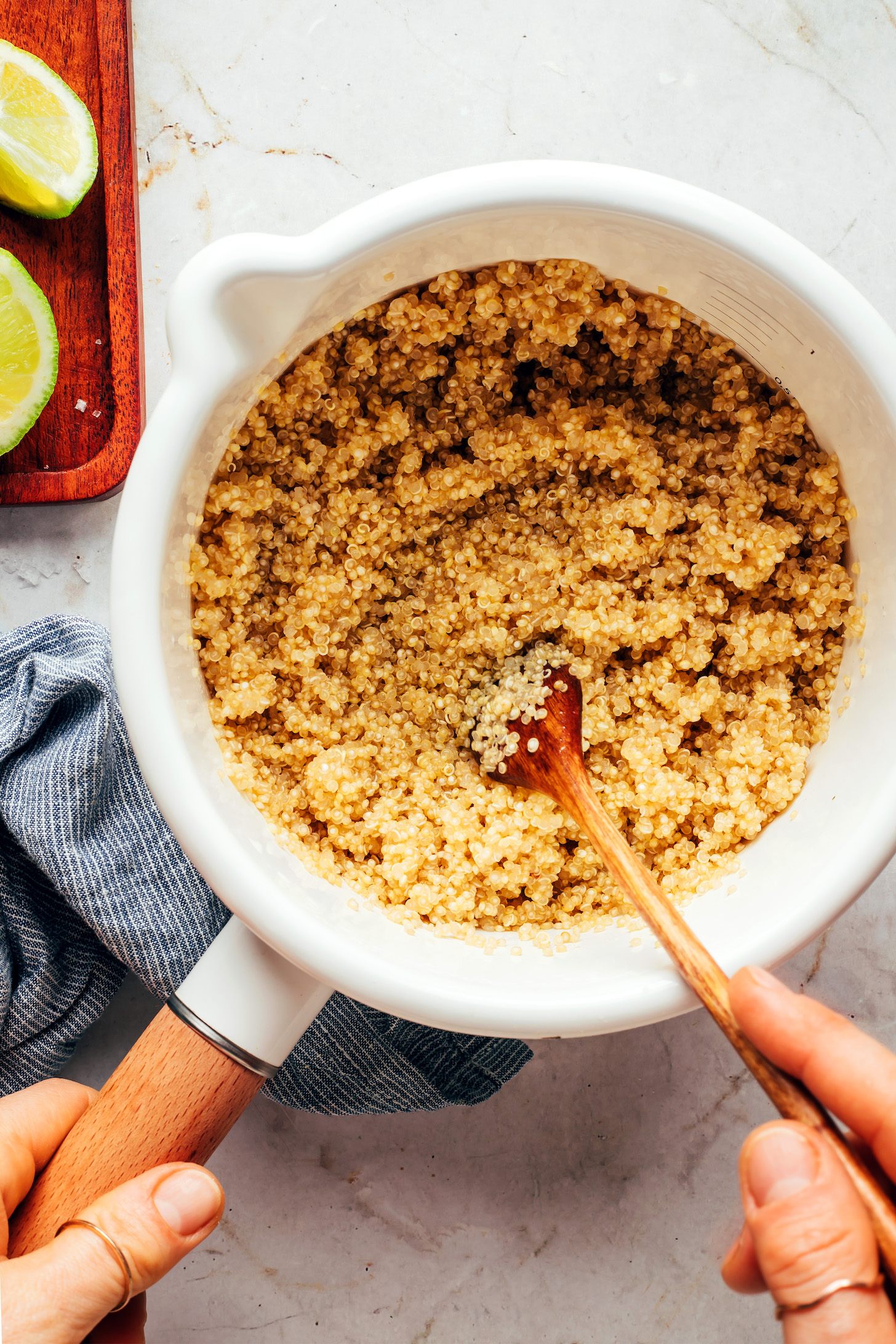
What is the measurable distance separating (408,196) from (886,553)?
1.44 feet

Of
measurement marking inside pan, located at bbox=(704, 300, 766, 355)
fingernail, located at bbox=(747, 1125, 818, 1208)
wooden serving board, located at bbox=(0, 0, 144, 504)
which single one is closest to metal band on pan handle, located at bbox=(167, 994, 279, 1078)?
fingernail, located at bbox=(747, 1125, 818, 1208)

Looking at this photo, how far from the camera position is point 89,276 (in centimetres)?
102

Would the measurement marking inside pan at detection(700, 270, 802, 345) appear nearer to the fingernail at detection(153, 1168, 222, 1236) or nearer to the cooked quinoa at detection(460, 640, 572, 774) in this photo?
the cooked quinoa at detection(460, 640, 572, 774)

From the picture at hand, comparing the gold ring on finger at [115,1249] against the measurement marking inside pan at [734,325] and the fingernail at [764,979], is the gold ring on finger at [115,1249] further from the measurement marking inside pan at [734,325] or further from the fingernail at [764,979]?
the measurement marking inside pan at [734,325]

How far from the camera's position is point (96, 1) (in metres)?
1.00

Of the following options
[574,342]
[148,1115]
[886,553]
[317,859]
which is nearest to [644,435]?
[574,342]

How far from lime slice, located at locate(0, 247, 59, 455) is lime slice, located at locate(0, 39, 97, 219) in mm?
70

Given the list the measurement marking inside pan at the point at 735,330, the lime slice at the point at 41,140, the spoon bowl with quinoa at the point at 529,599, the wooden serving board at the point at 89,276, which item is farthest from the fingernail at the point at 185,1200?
the lime slice at the point at 41,140

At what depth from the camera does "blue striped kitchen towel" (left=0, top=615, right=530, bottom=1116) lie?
3.04 feet

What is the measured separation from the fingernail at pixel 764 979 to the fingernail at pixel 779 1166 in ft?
0.28

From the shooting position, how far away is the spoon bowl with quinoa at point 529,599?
72 centimetres

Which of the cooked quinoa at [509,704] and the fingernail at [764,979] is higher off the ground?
the fingernail at [764,979]

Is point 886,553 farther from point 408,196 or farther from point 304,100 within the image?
point 304,100

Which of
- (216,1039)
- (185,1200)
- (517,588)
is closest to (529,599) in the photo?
(517,588)
